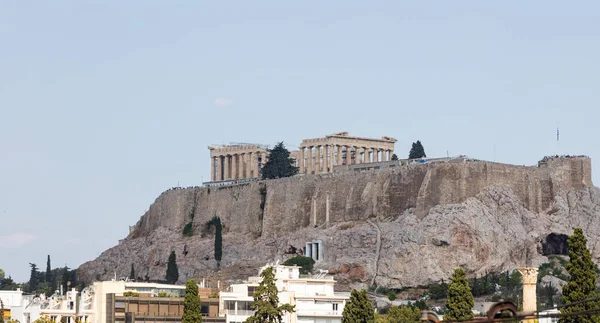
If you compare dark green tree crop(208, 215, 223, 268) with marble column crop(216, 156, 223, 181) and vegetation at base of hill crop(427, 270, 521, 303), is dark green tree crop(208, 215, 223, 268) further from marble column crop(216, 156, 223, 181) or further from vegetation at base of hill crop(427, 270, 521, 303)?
vegetation at base of hill crop(427, 270, 521, 303)

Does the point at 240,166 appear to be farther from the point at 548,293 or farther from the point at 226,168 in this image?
the point at 548,293

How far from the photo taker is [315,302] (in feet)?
264

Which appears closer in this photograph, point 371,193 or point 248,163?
point 371,193

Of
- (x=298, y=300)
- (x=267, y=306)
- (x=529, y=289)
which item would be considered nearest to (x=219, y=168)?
(x=298, y=300)

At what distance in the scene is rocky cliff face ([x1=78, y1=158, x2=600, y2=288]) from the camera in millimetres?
127438

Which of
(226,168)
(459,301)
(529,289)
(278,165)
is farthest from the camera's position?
(226,168)

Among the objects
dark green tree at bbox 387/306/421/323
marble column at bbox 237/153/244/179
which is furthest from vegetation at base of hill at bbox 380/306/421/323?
marble column at bbox 237/153/244/179

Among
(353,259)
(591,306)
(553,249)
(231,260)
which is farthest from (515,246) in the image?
(591,306)

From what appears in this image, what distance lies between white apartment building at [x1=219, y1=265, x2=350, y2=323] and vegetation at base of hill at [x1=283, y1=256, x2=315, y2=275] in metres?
45.2

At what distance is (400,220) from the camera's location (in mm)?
132125

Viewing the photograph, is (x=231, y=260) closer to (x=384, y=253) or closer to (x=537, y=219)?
(x=384, y=253)

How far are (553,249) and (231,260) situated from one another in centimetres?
2988

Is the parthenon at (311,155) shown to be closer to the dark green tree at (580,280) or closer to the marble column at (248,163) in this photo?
the marble column at (248,163)

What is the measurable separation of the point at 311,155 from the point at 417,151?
12152 millimetres
